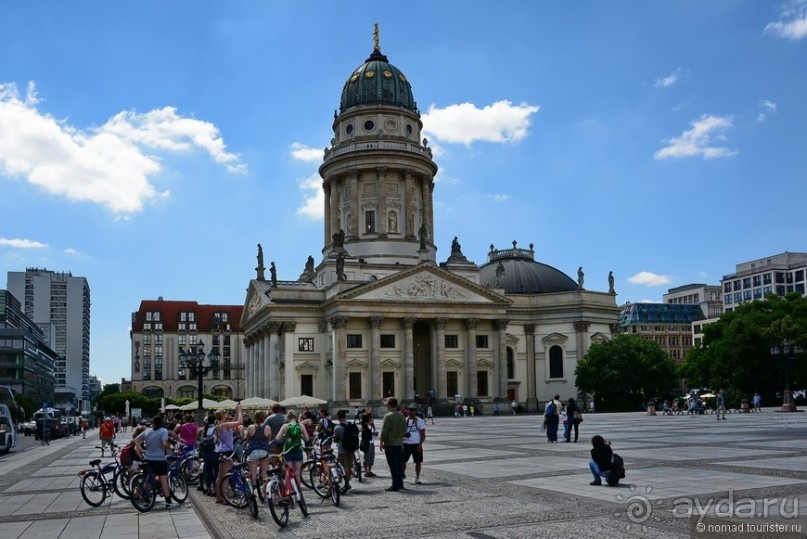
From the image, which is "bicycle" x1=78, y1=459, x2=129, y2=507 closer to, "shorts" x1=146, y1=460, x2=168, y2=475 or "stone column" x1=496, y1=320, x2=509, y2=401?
"shorts" x1=146, y1=460, x2=168, y2=475

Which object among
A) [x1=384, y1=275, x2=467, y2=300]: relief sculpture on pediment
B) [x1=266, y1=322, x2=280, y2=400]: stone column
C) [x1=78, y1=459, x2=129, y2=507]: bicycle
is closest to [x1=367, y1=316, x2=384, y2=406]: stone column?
[x1=384, y1=275, x2=467, y2=300]: relief sculpture on pediment

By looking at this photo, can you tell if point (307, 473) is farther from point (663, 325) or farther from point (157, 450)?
point (663, 325)

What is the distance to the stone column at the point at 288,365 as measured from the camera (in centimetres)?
7888

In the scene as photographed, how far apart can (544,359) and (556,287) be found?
1076cm

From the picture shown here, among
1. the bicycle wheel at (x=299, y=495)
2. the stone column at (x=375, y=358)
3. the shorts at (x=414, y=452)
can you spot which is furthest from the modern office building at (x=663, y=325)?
the bicycle wheel at (x=299, y=495)

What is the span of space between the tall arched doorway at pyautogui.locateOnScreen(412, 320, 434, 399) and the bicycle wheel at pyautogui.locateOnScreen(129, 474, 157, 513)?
66.2 metres

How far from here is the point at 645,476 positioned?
2028cm

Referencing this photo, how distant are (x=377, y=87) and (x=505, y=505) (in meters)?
82.9

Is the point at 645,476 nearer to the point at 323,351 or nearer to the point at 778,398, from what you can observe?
the point at 323,351

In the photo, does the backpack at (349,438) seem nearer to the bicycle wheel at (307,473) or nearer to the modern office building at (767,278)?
the bicycle wheel at (307,473)

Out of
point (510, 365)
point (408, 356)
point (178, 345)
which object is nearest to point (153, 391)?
point (178, 345)

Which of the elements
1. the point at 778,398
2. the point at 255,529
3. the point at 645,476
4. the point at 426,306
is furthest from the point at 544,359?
the point at 255,529

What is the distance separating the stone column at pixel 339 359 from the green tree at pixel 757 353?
33.9 meters

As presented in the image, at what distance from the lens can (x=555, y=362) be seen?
289 ft
